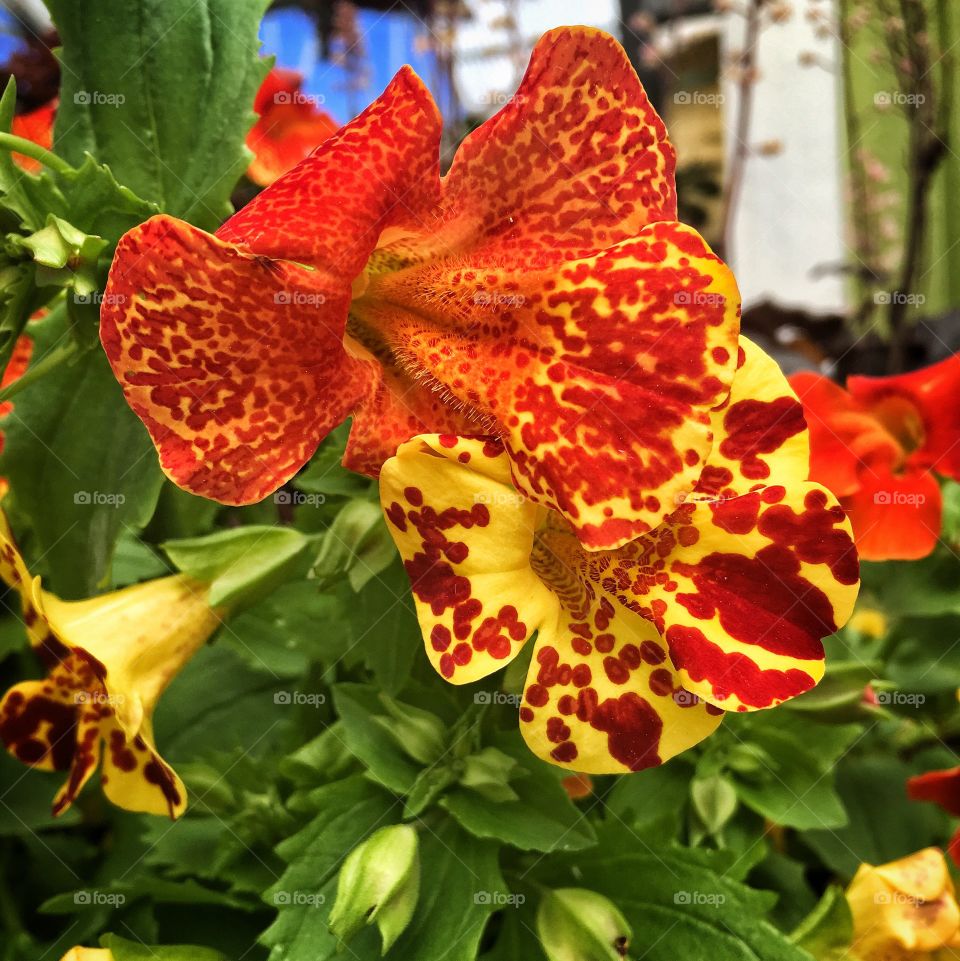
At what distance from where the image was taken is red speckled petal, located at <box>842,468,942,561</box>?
473 millimetres

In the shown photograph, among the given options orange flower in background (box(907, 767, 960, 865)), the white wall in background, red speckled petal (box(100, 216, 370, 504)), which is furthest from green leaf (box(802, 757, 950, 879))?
the white wall in background

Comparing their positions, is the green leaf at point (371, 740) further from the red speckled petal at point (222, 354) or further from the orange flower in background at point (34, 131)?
the orange flower in background at point (34, 131)

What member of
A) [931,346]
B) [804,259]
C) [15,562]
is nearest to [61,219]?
[15,562]

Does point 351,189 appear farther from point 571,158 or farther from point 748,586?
point 748,586

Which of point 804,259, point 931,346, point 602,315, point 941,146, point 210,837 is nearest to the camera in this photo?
point 602,315

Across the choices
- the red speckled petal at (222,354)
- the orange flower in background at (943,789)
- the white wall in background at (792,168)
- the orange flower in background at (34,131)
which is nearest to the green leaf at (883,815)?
the orange flower in background at (943,789)

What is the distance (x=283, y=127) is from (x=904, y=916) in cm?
57

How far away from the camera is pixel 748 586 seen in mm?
312

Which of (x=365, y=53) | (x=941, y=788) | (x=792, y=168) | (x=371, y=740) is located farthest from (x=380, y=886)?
(x=792, y=168)

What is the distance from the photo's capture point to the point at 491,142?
31cm

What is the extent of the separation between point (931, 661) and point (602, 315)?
36cm

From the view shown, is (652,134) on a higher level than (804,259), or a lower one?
higher

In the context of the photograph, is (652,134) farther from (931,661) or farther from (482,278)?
(931,661)

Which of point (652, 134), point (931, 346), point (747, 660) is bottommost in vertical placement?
point (931, 346)
